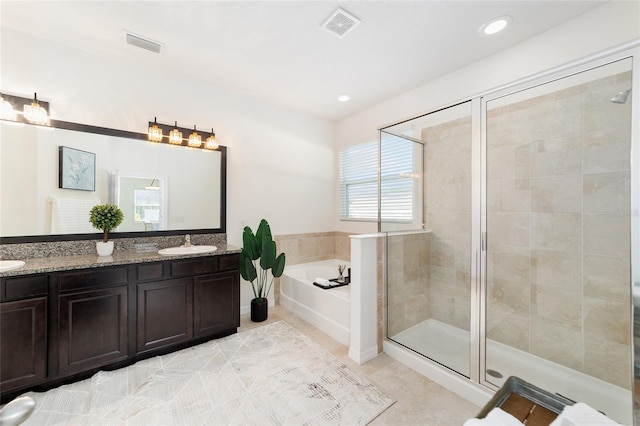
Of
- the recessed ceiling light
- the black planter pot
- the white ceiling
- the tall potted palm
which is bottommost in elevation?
the black planter pot

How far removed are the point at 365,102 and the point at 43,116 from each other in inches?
129

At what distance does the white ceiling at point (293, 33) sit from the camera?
→ 74.4 inches

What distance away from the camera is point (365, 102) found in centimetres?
350

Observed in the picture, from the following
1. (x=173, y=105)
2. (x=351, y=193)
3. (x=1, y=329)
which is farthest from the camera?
(x=351, y=193)

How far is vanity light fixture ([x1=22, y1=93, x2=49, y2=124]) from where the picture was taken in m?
2.15

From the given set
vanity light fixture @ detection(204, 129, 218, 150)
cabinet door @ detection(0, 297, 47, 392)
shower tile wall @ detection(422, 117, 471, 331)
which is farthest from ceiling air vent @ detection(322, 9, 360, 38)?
cabinet door @ detection(0, 297, 47, 392)

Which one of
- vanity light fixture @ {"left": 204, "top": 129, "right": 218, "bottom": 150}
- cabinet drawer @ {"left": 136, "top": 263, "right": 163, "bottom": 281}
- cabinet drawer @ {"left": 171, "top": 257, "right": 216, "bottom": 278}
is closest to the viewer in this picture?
cabinet drawer @ {"left": 136, "top": 263, "right": 163, "bottom": 281}

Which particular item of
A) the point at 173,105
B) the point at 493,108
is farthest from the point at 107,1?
the point at 493,108

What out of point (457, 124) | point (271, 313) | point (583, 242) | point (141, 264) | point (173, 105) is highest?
point (173, 105)

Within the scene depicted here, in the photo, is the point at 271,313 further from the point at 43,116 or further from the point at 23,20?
the point at 23,20

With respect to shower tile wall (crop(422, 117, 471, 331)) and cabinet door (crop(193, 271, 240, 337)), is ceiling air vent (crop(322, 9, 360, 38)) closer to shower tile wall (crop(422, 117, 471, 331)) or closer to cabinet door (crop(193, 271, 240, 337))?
shower tile wall (crop(422, 117, 471, 331))

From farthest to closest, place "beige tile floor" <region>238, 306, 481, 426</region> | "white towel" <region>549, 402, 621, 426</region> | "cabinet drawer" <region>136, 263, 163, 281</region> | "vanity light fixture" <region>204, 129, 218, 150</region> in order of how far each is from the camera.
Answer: "vanity light fixture" <region>204, 129, 218, 150</region> → "cabinet drawer" <region>136, 263, 163, 281</region> → "beige tile floor" <region>238, 306, 481, 426</region> → "white towel" <region>549, 402, 621, 426</region>

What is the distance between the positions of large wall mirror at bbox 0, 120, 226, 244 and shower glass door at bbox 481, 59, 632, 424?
9.41 ft

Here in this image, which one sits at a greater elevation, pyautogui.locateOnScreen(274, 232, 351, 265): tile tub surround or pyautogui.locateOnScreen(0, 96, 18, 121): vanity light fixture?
pyautogui.locateOnScreen(0, 96, 18, 121): vanity light fixture
